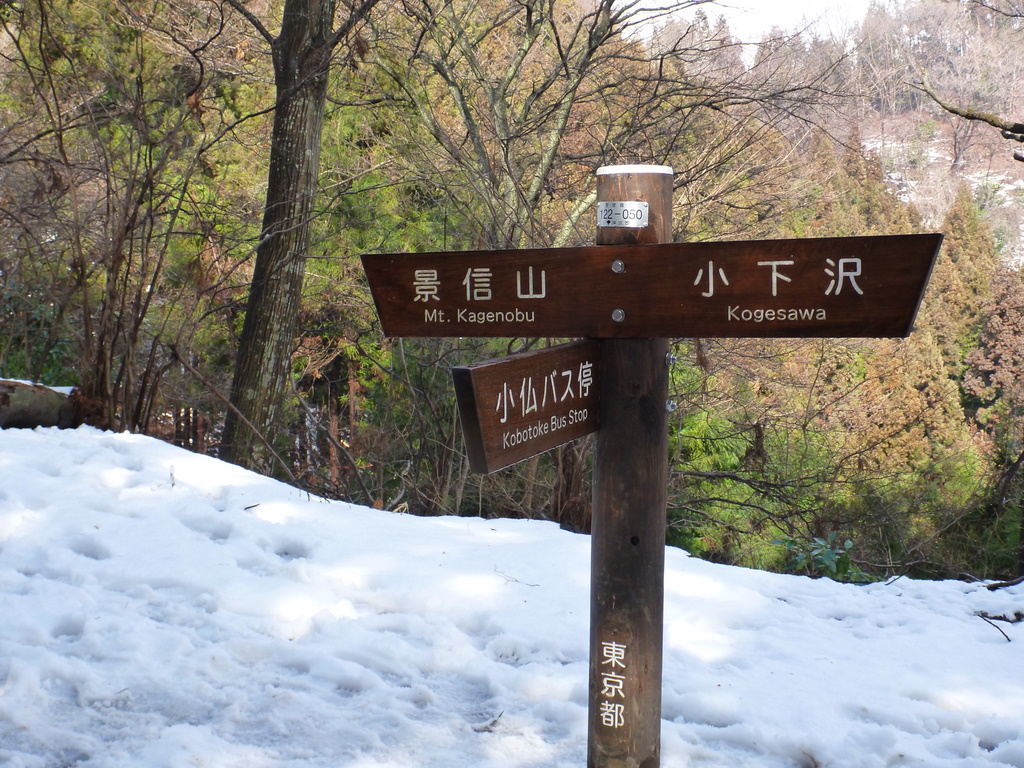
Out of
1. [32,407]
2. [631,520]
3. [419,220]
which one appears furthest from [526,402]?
[419,220]

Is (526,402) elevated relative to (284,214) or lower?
lower

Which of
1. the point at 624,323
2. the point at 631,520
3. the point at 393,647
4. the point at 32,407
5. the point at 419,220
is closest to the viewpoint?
the point at 624,323

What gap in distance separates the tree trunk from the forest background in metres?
0.04

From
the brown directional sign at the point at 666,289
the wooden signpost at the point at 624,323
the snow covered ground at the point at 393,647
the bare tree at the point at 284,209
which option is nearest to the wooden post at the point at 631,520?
the wooden signpost at the point at 624,323

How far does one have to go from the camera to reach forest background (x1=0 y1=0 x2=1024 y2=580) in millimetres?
5934

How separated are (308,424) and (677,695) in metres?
10.6

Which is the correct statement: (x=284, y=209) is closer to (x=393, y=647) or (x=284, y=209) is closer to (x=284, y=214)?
(x=284, y=214)

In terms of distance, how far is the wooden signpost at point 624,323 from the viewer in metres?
1.85

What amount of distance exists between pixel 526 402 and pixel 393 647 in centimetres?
148

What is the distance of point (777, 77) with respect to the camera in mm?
9727

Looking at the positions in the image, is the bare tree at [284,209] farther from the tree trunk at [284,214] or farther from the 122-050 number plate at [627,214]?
the 122-050 number plate at [627,214]

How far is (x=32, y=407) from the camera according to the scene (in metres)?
5.04

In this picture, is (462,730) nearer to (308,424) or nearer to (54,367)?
(54,367)

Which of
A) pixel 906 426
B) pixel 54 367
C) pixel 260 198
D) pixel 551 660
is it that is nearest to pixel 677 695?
pixel 551 660
